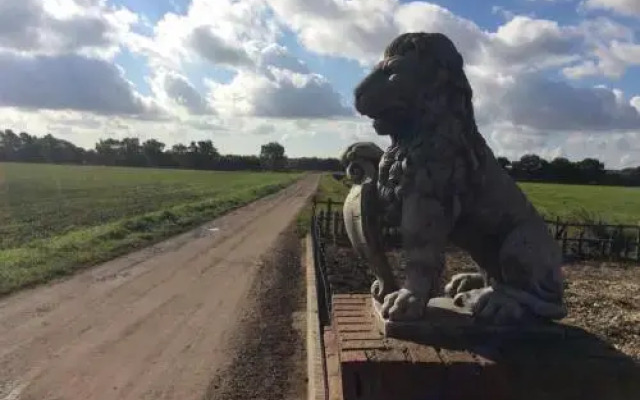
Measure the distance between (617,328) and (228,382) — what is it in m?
6.26

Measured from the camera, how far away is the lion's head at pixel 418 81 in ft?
12.4

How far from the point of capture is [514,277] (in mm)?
3906

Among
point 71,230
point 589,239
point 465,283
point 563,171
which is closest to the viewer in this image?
point 465,283

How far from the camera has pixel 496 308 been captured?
3803 millimetres

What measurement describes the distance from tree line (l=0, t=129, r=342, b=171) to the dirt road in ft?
415

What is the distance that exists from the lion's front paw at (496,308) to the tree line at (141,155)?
137 m

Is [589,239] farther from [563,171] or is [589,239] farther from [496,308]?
[563,171]

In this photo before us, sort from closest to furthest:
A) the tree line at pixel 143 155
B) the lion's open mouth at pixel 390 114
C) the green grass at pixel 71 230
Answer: the lion's open mouth at pixel 390 114 → the green grass at pixel 71 230 → the tree line at pixel 143 155

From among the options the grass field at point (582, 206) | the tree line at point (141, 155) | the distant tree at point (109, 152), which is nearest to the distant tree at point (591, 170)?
the grass field at point (582, 206)

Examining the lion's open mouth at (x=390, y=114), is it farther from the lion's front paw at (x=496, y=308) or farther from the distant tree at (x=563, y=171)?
the distant tree at (x=563, y=171)

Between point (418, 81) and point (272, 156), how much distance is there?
14812cm

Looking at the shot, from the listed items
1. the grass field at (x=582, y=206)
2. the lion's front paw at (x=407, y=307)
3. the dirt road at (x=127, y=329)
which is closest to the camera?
the lion's front paw at (x=407, y=307)

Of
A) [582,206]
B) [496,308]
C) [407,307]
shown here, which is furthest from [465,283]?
[582,206]

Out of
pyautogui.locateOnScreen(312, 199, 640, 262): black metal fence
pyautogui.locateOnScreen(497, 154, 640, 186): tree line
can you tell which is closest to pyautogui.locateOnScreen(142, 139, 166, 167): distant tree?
pyautogui.locateOnScreen(497, 154, 640, 186): tree line
